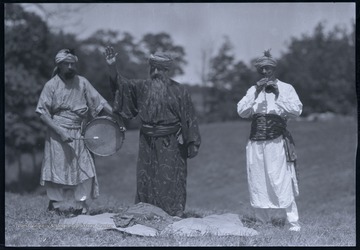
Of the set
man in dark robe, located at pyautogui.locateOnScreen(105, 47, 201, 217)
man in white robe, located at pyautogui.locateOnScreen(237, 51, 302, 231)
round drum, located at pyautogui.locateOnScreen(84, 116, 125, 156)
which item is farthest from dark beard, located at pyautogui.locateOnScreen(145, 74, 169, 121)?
man in white robe, located at pyautogui.locateOnScreen(237, 51, 302, 231)

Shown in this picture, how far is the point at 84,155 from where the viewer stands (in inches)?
316

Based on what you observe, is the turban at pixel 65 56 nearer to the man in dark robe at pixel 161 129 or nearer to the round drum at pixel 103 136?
the man in dark robe at pixel 161 129

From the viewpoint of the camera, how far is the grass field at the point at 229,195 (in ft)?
22.0

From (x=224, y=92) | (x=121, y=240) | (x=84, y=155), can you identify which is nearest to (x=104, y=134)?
(x=84, y=155)

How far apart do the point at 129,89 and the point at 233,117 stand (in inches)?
1351

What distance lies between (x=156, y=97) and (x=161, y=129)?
0.47 m

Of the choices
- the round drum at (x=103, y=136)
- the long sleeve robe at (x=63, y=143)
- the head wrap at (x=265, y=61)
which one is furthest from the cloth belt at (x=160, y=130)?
the head wrap at (x=265, y=61)

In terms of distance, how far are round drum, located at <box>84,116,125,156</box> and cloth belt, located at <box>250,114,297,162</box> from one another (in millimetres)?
1951

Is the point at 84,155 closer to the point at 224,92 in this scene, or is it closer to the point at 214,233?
the point at 214,233

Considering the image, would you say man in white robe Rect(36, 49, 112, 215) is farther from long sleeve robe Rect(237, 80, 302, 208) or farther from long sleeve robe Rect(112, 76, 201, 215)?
long sleeve robe Rect(237, 80, 302, 208)

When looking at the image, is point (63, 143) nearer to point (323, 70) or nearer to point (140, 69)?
point (140, 69)

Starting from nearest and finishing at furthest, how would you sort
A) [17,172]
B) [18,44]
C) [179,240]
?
[179,240] < [18,44] < [17,172]

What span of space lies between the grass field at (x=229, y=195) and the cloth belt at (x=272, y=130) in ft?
3.57

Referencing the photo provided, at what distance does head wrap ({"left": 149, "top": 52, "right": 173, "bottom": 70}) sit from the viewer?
791 cm
